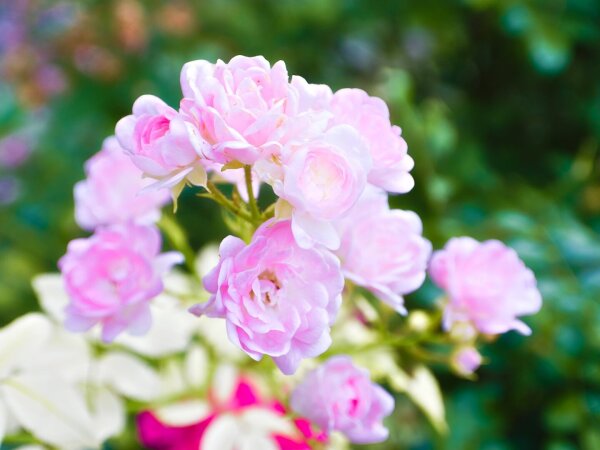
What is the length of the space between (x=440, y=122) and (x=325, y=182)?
2.11 ft

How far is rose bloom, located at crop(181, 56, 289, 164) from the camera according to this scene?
0.37m

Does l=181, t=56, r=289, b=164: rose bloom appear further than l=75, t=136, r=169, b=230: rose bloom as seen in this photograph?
No

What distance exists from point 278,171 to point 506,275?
20 centimetres

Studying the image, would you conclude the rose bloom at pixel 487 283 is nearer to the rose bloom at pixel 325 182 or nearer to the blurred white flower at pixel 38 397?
the rose bloom at pixel 325 182

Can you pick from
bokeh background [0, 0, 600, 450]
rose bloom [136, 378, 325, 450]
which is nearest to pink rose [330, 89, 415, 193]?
rose bloom [136, 378, 325, 450]

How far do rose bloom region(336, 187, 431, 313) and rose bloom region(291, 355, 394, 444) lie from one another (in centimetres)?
6

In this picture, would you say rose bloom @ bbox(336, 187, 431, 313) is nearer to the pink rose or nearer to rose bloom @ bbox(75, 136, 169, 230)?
the pink rose

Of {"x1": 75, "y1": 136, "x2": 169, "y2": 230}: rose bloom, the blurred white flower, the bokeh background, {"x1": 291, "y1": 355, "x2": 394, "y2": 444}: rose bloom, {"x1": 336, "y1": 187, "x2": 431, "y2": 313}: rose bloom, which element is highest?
{"x1": 336, "y1": 187, "x2": 431, "y2": 313}: rose bloom

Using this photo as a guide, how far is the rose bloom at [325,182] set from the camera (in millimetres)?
365

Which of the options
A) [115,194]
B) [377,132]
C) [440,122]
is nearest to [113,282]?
[115,194]

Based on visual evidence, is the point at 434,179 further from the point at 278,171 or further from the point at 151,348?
the point at 278,171

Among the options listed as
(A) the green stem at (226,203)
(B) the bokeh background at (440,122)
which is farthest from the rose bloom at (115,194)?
(B) the bokeh background at (440,122)

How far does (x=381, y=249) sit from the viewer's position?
1.45 ft

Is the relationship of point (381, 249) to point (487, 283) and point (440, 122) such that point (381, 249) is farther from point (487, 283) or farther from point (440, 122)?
A: point (440, 122)
